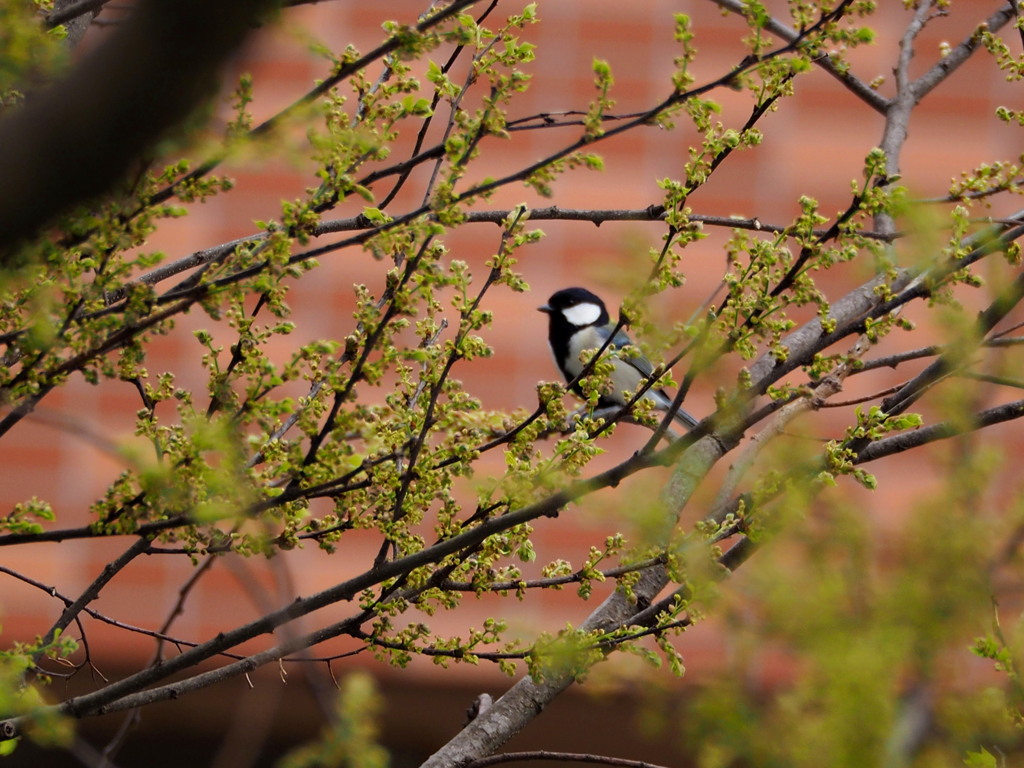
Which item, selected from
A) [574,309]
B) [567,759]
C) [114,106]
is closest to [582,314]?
[574,309]

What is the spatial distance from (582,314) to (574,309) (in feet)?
0.31

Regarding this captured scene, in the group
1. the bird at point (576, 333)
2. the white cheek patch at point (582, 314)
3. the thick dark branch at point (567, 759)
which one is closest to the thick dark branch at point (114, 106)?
the thick dark branch at point (567, 759)

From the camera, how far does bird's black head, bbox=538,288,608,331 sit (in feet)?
17.8

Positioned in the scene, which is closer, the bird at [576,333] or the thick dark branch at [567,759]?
the thick dark branch at [567,759]

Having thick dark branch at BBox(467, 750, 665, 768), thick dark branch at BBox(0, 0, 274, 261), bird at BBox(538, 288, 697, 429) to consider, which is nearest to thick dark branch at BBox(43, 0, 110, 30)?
thick dark branch at BBox(0, 0, 274, 261)

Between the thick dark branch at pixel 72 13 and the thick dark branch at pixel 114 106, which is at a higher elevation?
the thick dark branch at pixel 72 13

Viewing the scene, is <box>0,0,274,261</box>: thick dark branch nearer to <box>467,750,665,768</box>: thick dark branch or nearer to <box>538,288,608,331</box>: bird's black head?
<box>467,750,665,768</box>: thick dark branch

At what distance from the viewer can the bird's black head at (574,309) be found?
543 cm

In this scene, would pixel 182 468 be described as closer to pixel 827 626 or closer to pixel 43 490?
pixel 827 626

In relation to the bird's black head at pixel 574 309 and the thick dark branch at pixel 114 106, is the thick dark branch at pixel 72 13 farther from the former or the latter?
the bird's black head at pixel 574 309

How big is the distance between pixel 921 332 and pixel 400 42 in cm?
388

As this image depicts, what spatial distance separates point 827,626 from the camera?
91 centimetres

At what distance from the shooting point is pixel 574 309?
18.4 feet

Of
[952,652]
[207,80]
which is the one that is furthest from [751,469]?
[207,80]
